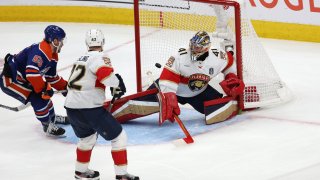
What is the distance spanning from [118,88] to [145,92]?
1158 mm

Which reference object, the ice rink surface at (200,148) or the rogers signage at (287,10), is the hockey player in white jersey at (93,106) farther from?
the rogers signage at (287,10)

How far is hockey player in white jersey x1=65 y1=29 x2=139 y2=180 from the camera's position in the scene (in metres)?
5.14

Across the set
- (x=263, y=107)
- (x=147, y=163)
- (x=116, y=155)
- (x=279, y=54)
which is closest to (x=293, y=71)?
(x=279, y=54)

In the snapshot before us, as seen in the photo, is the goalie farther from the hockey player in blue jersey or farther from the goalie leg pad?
the goalie leg pad

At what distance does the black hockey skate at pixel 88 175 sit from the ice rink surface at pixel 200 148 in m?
0.14

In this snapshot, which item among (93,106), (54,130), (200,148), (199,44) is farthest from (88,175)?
(199,44)

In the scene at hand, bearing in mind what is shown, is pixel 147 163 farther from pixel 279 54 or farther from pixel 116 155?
pixel 279 54

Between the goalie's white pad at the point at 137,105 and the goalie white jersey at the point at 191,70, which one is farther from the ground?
the goalie white jersey at the point at 191,70

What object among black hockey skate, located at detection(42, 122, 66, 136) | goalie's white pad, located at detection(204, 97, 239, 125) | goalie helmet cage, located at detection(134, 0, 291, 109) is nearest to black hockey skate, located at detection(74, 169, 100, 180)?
black hockey skate, located at detection(42, 122, 66, 136)

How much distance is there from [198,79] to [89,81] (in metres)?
1.48

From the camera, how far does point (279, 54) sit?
29.5ft

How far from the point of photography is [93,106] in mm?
5160

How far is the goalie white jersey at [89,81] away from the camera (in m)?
5.15

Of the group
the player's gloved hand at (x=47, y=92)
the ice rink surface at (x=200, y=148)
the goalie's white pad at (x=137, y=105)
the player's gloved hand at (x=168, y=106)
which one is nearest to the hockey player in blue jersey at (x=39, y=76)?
the player's gloved hand at (x=47, y=92)
